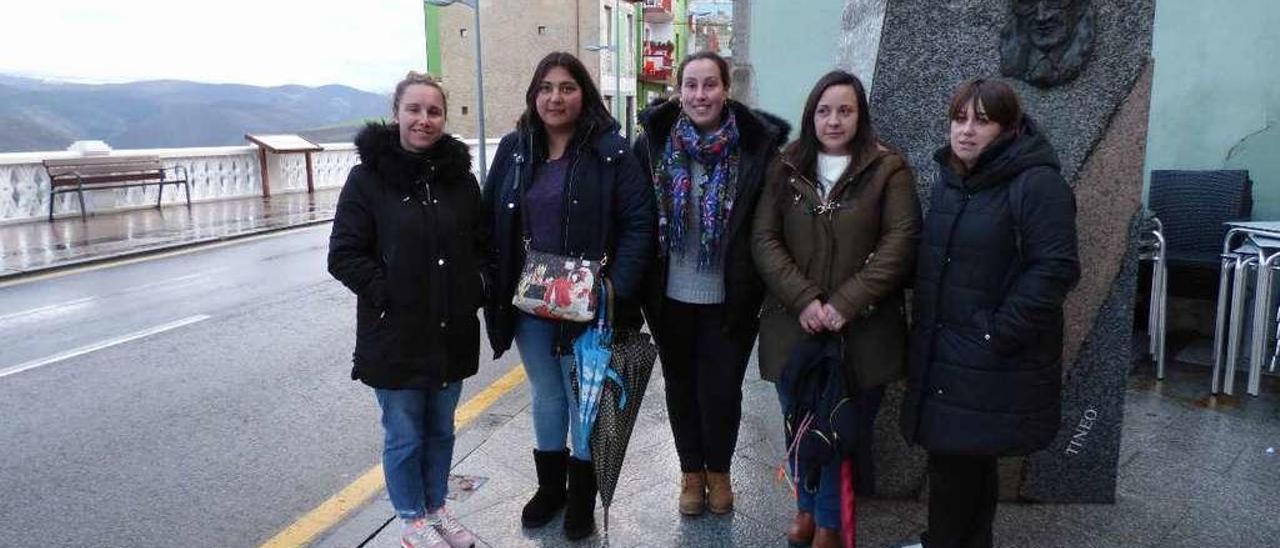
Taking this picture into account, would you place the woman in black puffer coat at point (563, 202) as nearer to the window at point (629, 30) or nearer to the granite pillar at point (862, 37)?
the granite pillar at point (862, 37)

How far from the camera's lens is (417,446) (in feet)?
9.77

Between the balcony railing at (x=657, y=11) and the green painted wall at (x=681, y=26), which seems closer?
the balcony railing at (x=657, y=11)

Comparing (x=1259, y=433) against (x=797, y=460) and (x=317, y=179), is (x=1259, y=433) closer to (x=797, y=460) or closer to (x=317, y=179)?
(x=797, y=460)

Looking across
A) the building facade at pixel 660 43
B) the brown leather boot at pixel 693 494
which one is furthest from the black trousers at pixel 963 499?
the building facade at pixel 660 43

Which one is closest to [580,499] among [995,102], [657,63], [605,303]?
[605,303]

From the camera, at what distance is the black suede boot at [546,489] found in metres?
3.31

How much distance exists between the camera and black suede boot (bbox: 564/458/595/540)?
3209 millimetres

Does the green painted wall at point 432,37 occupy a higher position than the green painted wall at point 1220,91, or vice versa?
the green painted wall at point 432,37

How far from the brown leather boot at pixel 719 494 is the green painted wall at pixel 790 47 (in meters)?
5.64

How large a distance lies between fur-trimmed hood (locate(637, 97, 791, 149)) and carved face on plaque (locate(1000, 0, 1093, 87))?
87 centimetres

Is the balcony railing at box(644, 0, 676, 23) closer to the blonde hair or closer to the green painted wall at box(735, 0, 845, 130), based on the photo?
the green painted wall at box(735, 0, 845, 130)

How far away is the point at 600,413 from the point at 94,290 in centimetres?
790

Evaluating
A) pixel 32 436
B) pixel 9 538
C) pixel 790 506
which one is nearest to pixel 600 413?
pixel 790 506

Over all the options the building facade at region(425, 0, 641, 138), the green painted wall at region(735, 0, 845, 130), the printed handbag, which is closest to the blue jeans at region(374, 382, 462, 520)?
the printed handbag
